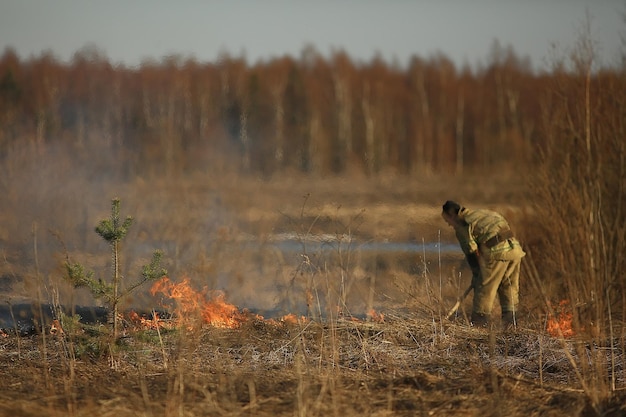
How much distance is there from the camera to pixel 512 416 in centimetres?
588

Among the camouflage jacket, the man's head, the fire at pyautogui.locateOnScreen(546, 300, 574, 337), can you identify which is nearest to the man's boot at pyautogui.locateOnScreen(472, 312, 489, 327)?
the camouflage jacket

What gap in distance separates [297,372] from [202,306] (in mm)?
2546

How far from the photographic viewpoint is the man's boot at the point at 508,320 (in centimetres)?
901

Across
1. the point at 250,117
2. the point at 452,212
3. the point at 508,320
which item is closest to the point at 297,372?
the point at 452,212

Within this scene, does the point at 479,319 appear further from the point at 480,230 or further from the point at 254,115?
the point at 254,115

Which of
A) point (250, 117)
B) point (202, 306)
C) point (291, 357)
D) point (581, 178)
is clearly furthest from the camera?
point (250, 117)

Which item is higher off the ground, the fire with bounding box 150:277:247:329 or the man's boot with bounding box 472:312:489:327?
the fire with bounding box 150:277:247:329

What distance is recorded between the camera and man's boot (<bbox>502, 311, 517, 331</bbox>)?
9.01m

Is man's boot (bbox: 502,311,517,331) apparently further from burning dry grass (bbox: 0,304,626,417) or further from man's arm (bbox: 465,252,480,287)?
man's arm (bbox: 465,252,480,287)

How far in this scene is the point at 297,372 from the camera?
656 centimetres

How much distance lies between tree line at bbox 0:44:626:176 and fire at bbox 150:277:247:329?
10.3ft

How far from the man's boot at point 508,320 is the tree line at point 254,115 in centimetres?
252

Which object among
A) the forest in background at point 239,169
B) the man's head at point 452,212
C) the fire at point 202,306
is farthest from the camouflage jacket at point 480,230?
the fire at point 202,306

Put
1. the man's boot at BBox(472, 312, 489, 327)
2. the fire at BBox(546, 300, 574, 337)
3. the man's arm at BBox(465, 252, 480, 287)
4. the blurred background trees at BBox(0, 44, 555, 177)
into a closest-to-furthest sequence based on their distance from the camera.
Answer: the fire at BBox(546, 300, 574, 337), the man's boot at BBox(472, 312, 489, 327), the man's arm at BBox(465, 252, 480, 287), the blurred background trees at BBox(0, 44, 555, 177)
